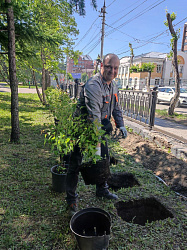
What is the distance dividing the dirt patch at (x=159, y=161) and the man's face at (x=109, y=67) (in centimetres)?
230

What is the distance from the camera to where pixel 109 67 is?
95.1 inches

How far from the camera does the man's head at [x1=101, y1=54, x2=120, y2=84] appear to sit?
2.39 m

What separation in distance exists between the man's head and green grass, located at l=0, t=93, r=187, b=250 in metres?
1.11

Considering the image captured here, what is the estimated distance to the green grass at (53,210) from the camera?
220cm

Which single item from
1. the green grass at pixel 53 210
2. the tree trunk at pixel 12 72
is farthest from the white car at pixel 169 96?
the tree trunk at pixel 12 72

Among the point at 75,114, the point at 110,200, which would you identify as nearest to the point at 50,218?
the point at 110,200

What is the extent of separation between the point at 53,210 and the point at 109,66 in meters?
2.11

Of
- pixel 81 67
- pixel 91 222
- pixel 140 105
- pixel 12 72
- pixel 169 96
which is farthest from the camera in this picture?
pixel 81 67

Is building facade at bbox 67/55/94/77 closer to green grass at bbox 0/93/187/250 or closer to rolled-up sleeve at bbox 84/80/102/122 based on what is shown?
green grass at bbox 0/93/187/250

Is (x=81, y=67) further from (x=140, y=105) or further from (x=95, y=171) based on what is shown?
(x=95, y=171)

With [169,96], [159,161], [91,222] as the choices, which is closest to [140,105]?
[159,161]

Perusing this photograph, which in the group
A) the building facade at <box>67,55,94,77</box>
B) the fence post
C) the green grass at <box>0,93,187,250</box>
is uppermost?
the building facade at <box>67,55,94,77</box>

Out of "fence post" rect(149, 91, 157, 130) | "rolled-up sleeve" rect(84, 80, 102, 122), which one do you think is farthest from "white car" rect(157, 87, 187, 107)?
"rolled-up sleeve" rect(84, 80, 102, 122)

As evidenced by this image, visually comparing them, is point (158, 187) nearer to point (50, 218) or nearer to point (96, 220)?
point (96, 220)
